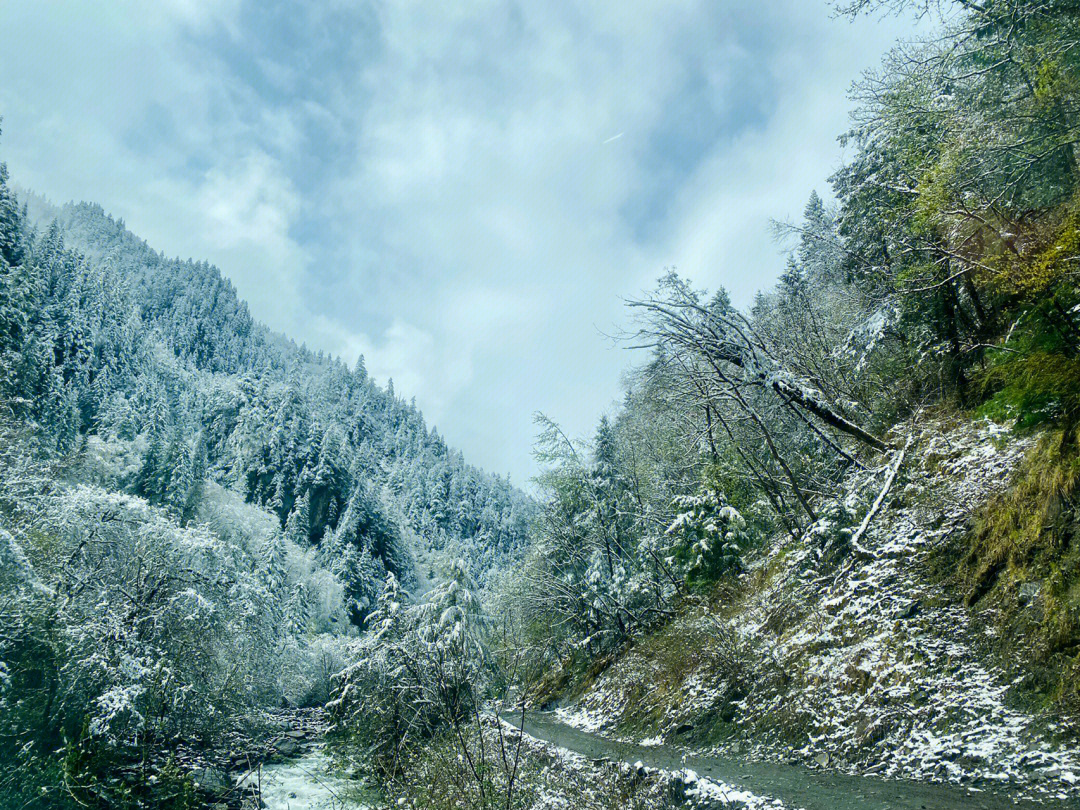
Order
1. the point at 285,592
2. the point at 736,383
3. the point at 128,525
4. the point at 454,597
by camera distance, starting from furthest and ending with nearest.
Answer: the point at 285,592 < the point at 454,597 < the point at 128,525 < the point at 736,383

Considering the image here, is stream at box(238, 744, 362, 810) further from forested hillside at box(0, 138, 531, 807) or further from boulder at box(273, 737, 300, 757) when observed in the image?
forested hillside at box(0, 138, 531, 807)

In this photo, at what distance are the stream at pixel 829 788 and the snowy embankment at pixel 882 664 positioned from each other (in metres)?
0.16

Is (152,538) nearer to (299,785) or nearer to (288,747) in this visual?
(299,785)

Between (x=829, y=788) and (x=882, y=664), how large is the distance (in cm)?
183

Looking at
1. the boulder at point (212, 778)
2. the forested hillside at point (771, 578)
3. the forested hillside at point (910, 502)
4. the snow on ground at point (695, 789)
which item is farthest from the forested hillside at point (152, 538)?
the snow on ground at point (695, 789)

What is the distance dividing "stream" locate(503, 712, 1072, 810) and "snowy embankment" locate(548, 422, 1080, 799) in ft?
0.52

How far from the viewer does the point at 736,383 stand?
1140 centimetres

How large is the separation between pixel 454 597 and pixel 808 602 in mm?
12134

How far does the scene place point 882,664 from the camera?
679cm

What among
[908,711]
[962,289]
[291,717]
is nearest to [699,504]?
[962,289]

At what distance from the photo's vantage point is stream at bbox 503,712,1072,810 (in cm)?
449

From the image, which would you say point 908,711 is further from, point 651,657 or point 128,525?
point 128,525

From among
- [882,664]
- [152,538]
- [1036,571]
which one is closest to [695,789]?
[882,664]

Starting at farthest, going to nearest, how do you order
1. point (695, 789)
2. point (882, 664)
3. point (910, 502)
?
point (910, 502) → point (882, 664) → point (695, 789)
